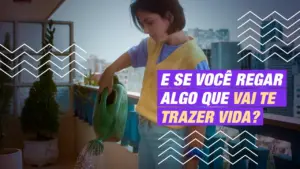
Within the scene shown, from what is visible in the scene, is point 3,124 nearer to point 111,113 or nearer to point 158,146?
point 111,113

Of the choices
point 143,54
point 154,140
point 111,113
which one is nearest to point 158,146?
point 154,140

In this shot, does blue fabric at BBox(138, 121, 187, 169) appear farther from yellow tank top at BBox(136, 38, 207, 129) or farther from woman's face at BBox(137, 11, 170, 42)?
woman's face at BBox(137, 11, 170, 42)

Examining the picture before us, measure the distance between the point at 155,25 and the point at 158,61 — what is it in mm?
101

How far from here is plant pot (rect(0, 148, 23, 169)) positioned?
4.50 ft

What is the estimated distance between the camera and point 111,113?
1225 millimetres

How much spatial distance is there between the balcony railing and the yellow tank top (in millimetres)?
34

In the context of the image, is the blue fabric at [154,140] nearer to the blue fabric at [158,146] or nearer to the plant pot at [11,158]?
the blue fabric at [158,146]

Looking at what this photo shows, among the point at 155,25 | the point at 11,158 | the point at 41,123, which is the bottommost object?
the point at 11,158

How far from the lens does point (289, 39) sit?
1331mm

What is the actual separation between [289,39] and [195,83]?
37 centimetres

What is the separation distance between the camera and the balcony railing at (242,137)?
0.97 meters

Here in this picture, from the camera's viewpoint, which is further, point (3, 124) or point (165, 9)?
point (3, 124)

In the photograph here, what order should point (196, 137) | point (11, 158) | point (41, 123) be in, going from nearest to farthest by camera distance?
1. point (196, 137)
2. point (11, 158)
3. point (41, 123)

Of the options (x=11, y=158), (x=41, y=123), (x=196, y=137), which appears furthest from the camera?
(x=41, y=123)
